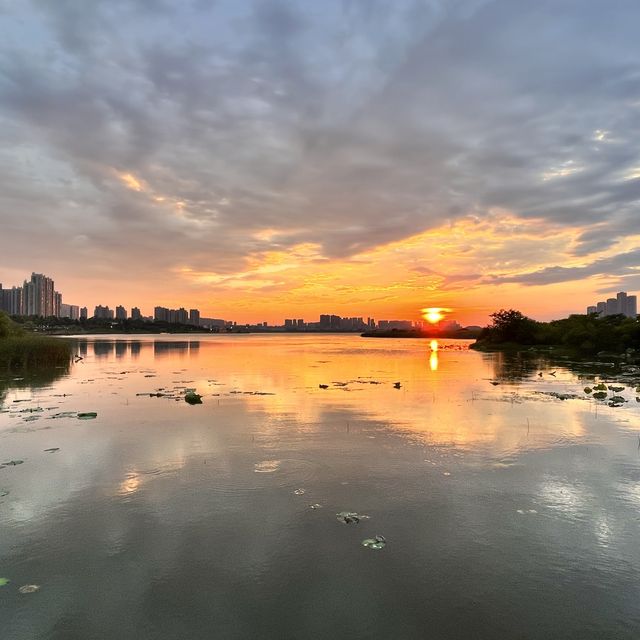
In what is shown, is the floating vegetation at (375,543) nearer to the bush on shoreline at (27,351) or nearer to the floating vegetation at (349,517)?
the floating vegetation at (349,517)

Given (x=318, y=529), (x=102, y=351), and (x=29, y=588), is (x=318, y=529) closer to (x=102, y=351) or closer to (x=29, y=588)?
(x=29, y=588)

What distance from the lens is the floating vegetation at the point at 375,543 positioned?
8.62 metres

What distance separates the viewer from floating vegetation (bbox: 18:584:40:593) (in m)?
7.20

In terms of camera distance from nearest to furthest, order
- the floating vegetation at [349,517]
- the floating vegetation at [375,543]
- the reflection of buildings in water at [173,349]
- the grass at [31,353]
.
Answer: the floating vegetation at [375,543] → the floating vegetation at [349,517] → the grass at [31,353] → the reflection of buildings in water at [173,349]

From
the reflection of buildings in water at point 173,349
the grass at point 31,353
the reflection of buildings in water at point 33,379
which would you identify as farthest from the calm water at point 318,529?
the reflection of buildings in water at point 173,349

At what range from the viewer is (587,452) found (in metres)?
15.4

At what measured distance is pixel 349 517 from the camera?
9891 mm

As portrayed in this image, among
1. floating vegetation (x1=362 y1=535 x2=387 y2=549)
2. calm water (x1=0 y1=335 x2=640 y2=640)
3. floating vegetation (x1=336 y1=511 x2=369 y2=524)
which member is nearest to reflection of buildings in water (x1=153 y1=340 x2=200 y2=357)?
calm water (x1=0 y1=335 x2=640 y2=640)

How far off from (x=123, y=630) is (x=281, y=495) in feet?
17.2

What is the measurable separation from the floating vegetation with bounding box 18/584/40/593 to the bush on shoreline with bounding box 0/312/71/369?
42194 millimetres

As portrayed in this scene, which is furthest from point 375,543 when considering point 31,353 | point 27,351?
point 31,353

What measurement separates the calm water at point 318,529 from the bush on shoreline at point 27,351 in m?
28.2

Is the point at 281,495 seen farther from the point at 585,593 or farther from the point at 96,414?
the point at 96,414

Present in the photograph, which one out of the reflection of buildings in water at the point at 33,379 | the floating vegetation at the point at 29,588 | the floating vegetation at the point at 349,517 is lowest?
the floating vegetation at the point at 29,588
